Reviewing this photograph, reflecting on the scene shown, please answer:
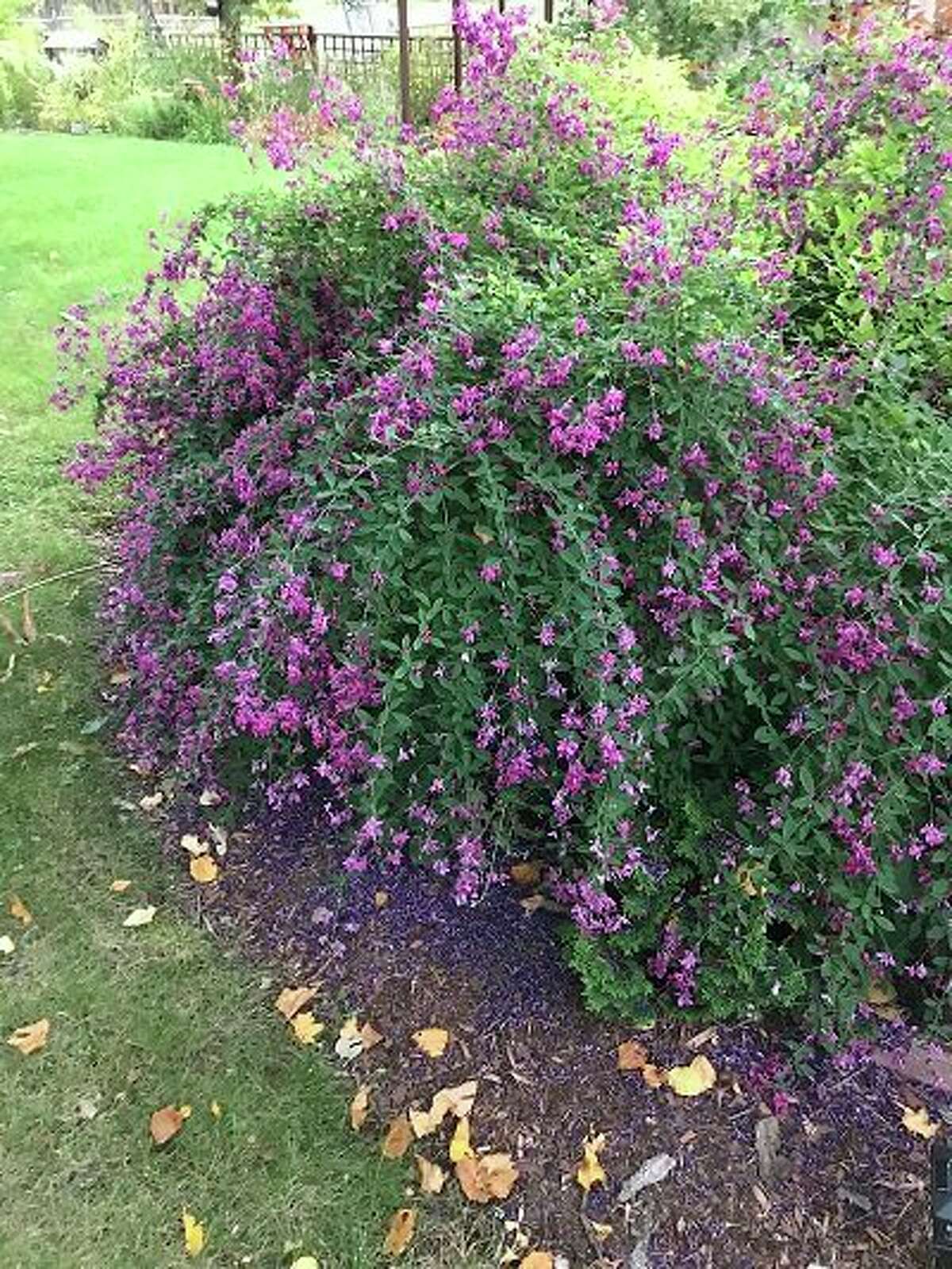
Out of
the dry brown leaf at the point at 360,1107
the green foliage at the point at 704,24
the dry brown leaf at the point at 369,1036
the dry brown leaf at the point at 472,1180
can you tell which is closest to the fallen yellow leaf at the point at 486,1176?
the dry brown leaf at the point at 472,1180

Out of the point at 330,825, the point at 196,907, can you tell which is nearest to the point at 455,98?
the point at 330,825

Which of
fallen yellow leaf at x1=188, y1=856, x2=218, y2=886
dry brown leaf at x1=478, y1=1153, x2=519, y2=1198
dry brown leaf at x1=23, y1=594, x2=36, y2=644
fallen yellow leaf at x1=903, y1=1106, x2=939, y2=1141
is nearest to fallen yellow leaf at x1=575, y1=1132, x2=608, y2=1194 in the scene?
dry brown leaf at x1=478, y1=1153, x2=519, y2=1198

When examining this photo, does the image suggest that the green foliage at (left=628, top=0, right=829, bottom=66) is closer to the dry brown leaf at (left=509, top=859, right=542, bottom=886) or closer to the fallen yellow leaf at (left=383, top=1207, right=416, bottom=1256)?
the dry brown leaf at (left=509, top=859, right=542, bottom=886)

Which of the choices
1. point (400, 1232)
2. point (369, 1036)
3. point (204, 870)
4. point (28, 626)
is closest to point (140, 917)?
point (204, 870)

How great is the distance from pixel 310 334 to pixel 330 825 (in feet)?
4.15

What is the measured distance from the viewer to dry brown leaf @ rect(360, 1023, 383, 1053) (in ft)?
8.38

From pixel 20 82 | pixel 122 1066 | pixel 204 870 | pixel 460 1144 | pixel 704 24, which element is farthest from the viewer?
pixel 20 82

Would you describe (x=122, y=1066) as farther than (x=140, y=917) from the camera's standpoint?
No

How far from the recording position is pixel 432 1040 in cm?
253

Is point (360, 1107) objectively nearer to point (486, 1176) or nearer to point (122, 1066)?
point (486, 1176)

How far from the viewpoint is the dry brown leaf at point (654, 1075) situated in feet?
7.98

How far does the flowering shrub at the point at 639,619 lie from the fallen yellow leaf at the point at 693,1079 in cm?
12

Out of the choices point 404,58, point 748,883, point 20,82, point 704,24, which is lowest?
point 748,883

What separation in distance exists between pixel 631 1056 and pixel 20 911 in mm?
1500
